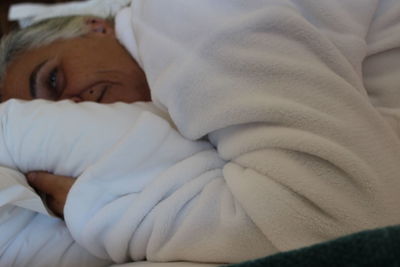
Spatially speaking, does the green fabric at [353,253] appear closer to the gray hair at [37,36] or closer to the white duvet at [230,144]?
the white duvet at [230,144]

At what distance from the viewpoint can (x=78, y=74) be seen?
0.80 meters

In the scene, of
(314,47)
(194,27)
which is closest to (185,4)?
(194,27)

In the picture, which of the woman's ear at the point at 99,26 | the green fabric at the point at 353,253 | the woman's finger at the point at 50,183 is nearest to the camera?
the green fabric at the point at 353,253

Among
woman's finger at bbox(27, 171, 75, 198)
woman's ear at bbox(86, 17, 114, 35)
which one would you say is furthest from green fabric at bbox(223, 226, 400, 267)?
woman's ear at bbox(86, 17, 114, 35)

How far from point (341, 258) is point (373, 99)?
355 mm

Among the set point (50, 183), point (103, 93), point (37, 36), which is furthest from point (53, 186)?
point (37, 36)

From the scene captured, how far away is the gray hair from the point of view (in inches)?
34.1

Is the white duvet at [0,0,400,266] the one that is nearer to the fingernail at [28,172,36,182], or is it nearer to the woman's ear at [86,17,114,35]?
the fingernail at [28,172,36,182]

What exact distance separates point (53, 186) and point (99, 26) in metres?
0.41

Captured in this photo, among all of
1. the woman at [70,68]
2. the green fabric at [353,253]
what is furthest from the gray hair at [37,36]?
the green fabric at [353,253]

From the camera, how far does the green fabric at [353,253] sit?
30 centimetres

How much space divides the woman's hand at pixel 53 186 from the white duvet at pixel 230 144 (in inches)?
0.7

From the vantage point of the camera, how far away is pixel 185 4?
1.89 feet

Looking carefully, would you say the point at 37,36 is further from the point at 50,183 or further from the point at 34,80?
the point at 50,183
